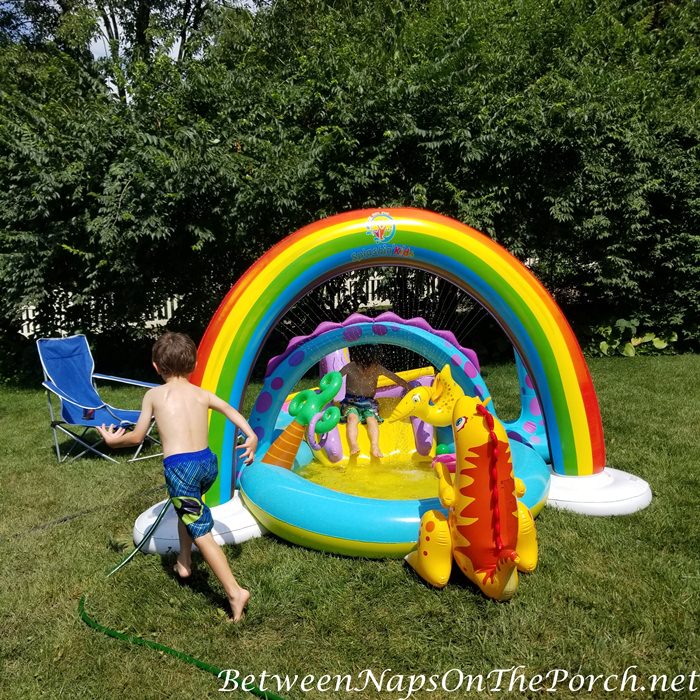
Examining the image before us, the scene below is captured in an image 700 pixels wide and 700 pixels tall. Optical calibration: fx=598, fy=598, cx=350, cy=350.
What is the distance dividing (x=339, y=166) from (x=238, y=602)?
6395 millimetres

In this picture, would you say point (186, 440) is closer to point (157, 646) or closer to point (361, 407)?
point (157, 646)

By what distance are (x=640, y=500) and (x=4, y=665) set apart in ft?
12.5

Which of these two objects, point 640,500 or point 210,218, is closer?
point 640,500

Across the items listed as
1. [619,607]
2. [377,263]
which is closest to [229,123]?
[377,263]

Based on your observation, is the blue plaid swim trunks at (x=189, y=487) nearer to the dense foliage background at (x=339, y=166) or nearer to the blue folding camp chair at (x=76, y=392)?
the blue folding camp chair at (x=76, y=392)

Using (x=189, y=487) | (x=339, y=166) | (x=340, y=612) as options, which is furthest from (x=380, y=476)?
(x=339, y=166)

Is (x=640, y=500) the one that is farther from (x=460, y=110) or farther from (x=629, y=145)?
(x=629, y=145)

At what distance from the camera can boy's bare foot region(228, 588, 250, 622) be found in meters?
2.99

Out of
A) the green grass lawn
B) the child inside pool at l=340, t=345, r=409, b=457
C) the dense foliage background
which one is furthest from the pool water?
the dense foliage background

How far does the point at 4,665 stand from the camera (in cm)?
278

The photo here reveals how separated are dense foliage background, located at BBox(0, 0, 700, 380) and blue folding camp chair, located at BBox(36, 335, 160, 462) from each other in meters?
2.21

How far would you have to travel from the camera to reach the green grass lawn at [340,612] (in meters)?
2.64

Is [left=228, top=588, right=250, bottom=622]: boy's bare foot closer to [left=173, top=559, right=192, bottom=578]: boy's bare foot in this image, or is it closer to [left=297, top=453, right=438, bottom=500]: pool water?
[left=173, top=559, right=192, bottom=578]: boy's bare foot

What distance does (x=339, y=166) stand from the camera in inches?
321
